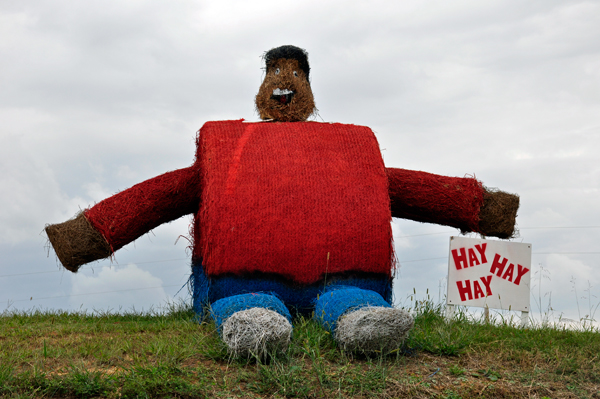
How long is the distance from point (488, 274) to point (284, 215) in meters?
2.22

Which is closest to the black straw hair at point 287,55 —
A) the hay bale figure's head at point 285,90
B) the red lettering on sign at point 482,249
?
the hay bale figure's head at point 285,90

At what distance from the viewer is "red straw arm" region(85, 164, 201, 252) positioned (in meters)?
4.53

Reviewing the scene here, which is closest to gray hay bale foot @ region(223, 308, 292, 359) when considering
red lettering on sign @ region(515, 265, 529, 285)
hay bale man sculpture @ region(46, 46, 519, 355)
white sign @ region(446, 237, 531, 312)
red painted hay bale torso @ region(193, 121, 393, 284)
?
hay bale man sculpture @ region(46, 46, 519, 355)

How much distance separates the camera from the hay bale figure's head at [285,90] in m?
5.12

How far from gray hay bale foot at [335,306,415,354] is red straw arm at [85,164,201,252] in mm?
1923

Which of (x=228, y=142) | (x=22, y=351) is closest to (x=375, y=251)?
(x=228, y=142)

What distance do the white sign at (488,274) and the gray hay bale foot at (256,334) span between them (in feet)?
7.91

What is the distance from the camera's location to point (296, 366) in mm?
3174

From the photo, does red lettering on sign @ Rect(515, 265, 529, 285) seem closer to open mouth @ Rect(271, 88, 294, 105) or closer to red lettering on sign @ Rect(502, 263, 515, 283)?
red lettering on sign @ Rect(502, 263, 515, 283)

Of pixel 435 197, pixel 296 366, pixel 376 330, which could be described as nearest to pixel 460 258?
pixel 435 197

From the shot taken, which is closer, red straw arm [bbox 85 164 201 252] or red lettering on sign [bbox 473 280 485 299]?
red straw arm [bbox 85 164 201 252]

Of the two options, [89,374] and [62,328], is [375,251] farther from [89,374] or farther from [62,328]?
[62,328]

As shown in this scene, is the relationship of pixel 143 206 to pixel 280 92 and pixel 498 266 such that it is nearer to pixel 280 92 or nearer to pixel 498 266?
pixel 280 92

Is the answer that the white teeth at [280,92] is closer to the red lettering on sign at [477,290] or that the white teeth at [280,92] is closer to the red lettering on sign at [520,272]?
the red lettering on sign at [477,290]
